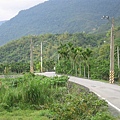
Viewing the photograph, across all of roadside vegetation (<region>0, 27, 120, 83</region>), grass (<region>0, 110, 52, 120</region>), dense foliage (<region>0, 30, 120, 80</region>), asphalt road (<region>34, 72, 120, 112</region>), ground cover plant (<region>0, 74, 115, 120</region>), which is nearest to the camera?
ground cover plant (<region>0, 74, 115, 120</region>)

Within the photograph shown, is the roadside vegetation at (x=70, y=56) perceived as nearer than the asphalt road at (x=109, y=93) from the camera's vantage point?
No

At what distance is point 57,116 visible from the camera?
27.6 ft

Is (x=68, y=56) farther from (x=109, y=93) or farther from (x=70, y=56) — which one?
(x=109, y=93)

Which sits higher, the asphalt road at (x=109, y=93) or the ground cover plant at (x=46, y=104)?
the ground cover plant at (x=46, y=104)

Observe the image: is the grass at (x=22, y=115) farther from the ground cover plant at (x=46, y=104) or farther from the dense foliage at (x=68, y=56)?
the dense foliage at (x=68, y=56)

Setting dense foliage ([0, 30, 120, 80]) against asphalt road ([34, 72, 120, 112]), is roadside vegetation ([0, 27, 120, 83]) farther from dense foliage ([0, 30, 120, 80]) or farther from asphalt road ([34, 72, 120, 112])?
asphalt road ([34, 72, 120, 112])

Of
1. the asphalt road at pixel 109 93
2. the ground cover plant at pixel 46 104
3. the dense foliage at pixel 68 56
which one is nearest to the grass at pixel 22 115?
the ground cover plant at pixel 46 104

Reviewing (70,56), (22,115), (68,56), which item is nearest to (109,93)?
(22,115)

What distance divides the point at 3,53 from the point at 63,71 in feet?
143

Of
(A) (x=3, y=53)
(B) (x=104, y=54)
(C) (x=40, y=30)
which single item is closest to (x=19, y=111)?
(B) (x=104, y=54)

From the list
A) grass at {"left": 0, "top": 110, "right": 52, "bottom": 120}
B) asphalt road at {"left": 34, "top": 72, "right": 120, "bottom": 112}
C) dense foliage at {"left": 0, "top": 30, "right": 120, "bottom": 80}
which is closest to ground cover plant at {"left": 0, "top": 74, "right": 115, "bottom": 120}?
grass at {"left": 0, "top": 110, "right": 52, "bottom": 120}

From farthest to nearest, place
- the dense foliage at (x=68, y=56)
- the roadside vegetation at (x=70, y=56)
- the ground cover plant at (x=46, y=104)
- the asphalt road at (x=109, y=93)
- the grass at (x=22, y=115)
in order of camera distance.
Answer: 1. the dense foliage at (x=68, y=56)
2. the roadside vegetation at (x=70, y=56)
3. the asphalt road at (x=109, y=93)
4. the grass at (x=22, y=115)
5. the ground cover plant at (x=46, y=104)

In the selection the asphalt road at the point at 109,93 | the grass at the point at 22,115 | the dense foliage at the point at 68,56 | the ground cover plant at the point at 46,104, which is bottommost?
the asphalt road at the point at 109,93

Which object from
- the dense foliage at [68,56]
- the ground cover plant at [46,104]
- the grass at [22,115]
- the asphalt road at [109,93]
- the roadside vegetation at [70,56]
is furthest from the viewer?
the dense foliage at [68,56]
